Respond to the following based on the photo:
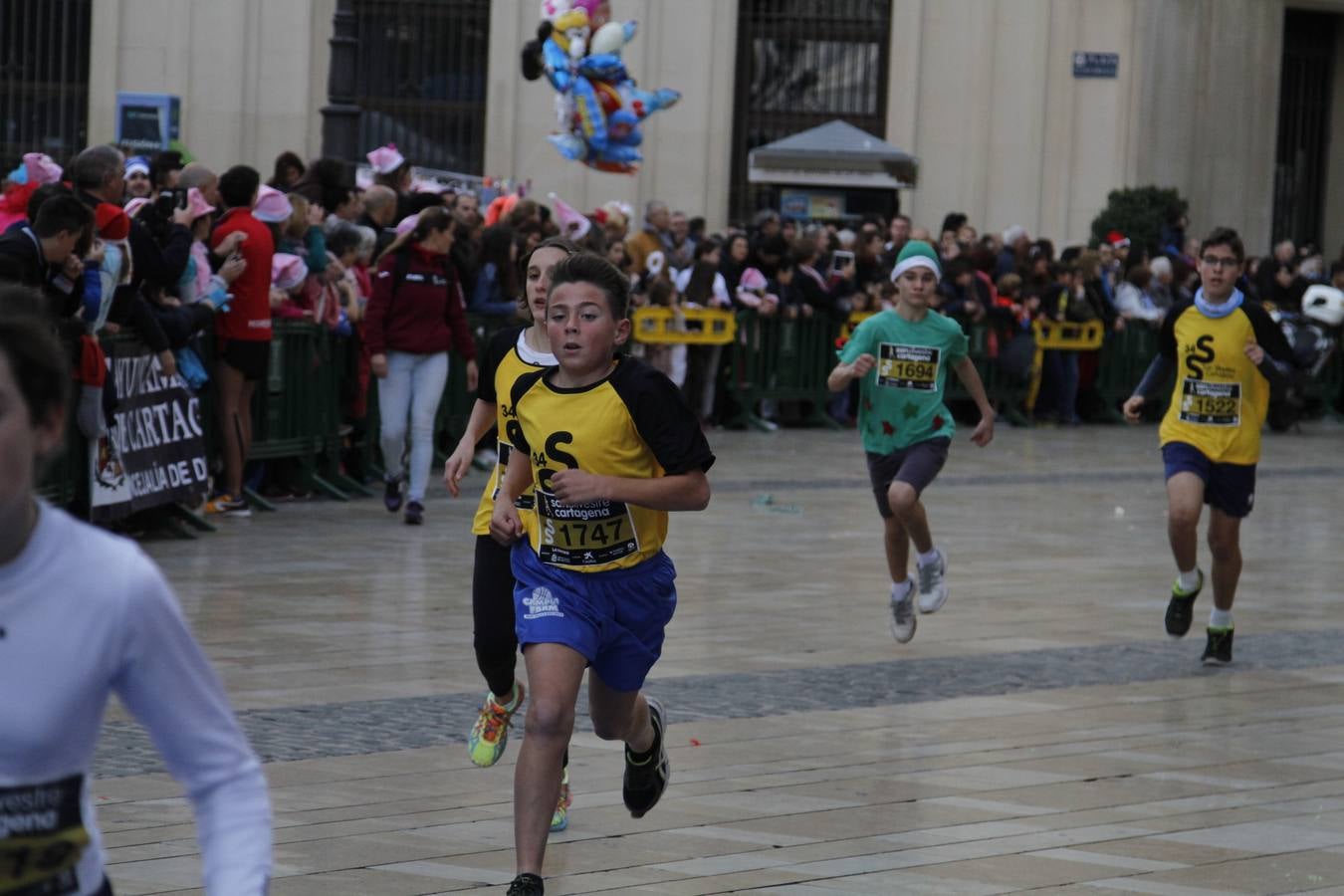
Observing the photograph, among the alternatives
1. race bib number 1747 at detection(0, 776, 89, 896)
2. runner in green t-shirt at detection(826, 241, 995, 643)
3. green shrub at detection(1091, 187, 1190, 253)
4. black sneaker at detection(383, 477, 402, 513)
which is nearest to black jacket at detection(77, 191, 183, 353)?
black sneaker at detection(383, 477, 402, 513)

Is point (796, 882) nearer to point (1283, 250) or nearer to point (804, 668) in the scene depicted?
point (804, 668)

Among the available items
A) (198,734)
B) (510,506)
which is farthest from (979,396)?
(198,734)

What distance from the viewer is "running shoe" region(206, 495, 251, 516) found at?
13.9 m

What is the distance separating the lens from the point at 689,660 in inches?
384

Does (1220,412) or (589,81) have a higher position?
(589,81)

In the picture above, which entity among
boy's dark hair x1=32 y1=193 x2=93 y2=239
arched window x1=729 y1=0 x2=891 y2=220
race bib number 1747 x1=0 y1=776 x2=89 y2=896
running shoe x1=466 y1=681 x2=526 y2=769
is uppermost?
arched window x1=729 y1=0 x2=891 y2=220

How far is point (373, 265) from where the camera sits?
629 inches

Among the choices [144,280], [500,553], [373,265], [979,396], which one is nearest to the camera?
[500,553]

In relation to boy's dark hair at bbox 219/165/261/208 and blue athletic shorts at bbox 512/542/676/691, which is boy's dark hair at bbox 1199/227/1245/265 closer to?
blue athletic shorts at bbox 512/542/676/691

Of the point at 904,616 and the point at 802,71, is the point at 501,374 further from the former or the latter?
the point at 802,71

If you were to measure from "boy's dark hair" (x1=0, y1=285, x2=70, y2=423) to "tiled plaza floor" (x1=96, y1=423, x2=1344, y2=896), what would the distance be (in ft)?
10.9

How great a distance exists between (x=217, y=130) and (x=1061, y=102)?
1187cm

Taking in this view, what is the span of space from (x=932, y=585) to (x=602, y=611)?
530 cm

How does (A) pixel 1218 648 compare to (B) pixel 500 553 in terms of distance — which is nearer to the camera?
(B) pixel 500 553
